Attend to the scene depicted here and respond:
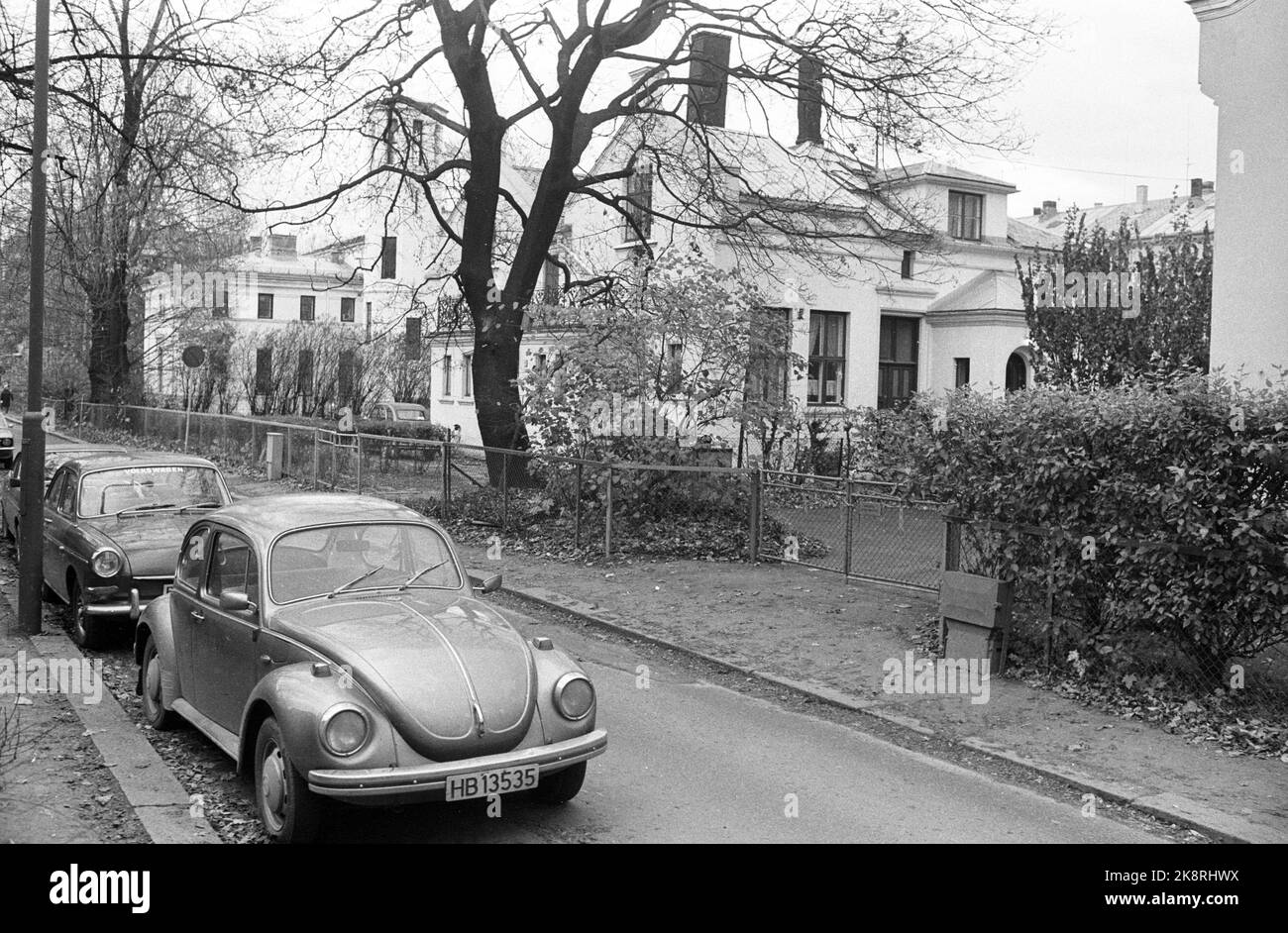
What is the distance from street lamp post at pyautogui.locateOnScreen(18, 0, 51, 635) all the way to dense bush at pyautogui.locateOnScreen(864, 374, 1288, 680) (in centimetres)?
808

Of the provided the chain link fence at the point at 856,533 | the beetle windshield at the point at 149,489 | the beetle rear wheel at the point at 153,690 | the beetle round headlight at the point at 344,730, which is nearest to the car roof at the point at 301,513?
the beetle rear wheel at the point at 153,690

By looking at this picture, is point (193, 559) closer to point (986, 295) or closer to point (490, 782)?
point (490, 782)

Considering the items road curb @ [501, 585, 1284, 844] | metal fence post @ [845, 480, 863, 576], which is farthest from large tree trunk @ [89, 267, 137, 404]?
road curb @ [501, 585, 1284, 844]

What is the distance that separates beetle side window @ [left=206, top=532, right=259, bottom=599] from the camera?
23.0 ft

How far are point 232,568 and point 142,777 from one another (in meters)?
1.29

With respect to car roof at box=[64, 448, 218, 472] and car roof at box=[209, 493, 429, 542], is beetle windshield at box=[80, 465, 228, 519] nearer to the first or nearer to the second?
car roof at box=[64, 448, 218, 472]

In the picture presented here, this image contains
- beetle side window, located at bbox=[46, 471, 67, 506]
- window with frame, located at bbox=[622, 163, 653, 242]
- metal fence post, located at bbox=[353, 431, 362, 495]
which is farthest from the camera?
window with frame, located at bbox=[622, 163, 653, 242]

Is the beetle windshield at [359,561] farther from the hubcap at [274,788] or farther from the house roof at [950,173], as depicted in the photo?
the house roof at [950,173]

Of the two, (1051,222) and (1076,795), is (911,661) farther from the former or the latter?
(1051,222)

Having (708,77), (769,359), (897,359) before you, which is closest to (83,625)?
(769,359)

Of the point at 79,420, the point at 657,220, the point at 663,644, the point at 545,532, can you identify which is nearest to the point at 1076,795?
the point at 663,644

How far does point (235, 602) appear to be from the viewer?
6.88 metres

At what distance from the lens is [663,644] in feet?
36.6
